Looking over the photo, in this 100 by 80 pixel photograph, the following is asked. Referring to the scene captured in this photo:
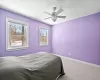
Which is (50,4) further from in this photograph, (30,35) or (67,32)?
(67,32)

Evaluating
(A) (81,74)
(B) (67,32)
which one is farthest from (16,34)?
(A) (81,74)

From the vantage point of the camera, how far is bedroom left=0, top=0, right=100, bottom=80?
2.70 m

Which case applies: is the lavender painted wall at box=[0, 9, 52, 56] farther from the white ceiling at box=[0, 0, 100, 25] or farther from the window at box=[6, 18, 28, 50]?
the white ceiling at box=[0, 0, 100, 25]

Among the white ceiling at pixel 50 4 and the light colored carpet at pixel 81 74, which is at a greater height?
the white ceiling at pixel 50 4

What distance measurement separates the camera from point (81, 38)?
13.3 ft

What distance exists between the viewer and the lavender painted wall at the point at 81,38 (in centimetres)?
349

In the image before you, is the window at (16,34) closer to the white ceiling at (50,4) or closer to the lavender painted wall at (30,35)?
the lavender painted wall at (30,35)

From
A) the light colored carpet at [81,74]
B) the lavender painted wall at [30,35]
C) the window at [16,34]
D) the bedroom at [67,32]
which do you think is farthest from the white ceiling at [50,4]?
the light colored carpet at [81,74]

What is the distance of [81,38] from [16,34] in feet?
11.8

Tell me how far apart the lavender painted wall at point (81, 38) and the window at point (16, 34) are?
8.19 feet

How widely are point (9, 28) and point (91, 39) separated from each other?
4.10 m

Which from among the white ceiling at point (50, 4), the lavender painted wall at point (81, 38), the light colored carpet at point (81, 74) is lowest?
the light colored carpet at point (81, 74)

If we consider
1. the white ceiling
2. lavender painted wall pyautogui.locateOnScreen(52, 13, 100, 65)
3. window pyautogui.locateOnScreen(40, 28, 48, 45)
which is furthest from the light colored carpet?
window pyautogui.locateOnScreen(40, 28, 48, 45)

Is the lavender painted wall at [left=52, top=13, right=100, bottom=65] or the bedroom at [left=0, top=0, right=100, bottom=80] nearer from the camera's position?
the bedroom at [left=0, top=0, right=100, bottom=80]
